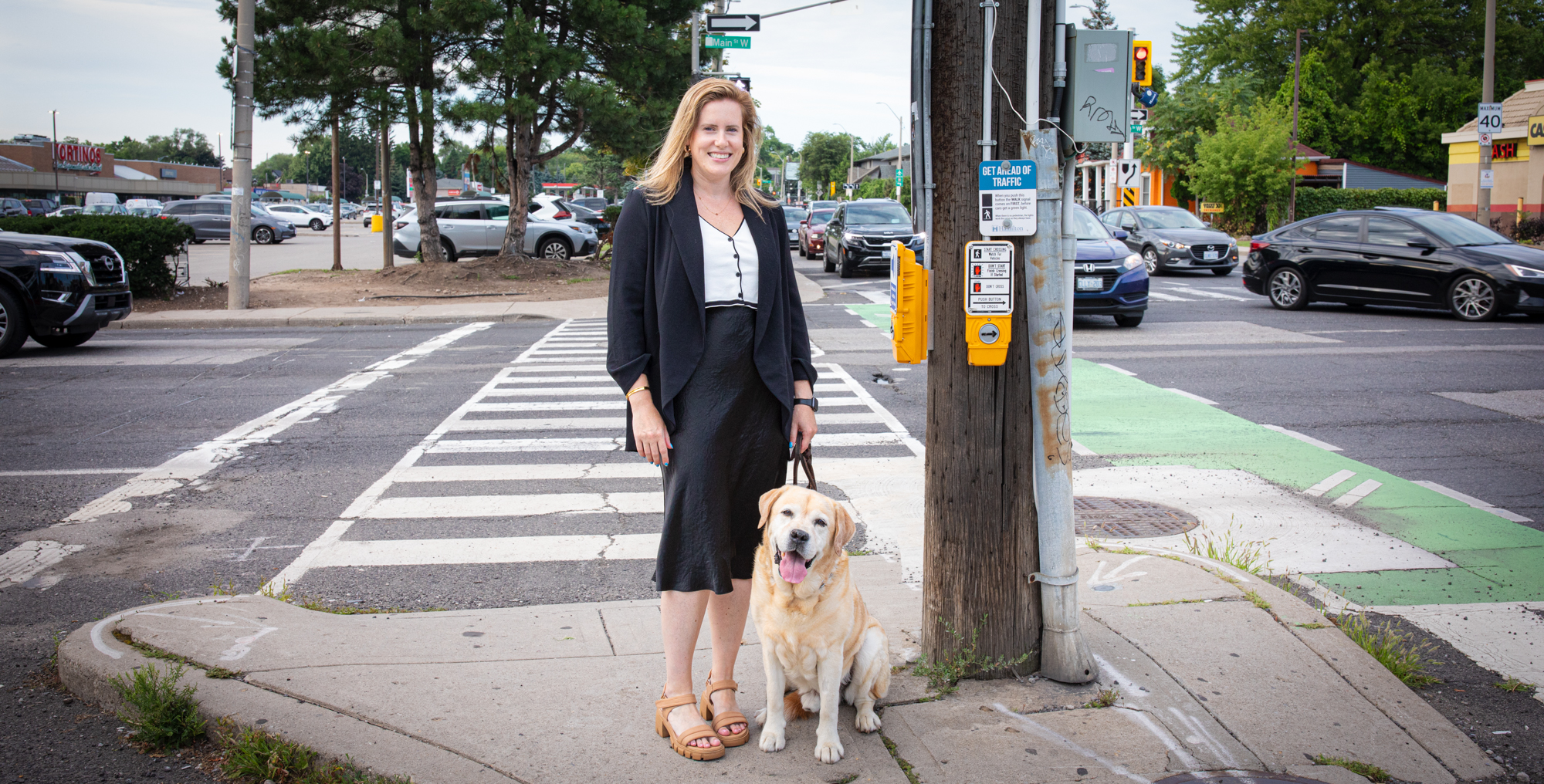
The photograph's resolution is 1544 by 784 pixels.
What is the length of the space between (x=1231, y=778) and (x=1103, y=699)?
0.49 m

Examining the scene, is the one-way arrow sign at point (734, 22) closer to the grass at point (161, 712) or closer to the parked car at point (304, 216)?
the grass at point (161, 712)

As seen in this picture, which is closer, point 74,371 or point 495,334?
point 74,371

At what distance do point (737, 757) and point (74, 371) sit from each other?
11.4 meters

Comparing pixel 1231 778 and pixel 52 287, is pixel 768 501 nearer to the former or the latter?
pixel 1231 778

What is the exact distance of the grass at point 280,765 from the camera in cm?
309

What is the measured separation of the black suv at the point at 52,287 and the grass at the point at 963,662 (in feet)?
41.6

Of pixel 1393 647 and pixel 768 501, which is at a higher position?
pixel 768 501

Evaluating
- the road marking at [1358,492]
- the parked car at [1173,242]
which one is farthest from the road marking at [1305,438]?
the parked car at [1173,242]

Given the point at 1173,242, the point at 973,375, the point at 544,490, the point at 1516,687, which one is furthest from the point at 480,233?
the point at 1516,687

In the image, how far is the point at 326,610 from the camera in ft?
15.4

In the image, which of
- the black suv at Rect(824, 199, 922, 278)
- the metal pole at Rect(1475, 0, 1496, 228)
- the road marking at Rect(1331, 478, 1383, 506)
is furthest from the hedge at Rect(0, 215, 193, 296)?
the metal pole at Rect(1475, 0, 1496, 228)

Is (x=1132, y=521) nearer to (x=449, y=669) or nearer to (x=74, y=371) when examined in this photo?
(x=449, y=669)

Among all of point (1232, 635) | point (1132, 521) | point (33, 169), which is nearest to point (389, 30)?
point (1132, 521)

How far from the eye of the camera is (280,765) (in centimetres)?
319
